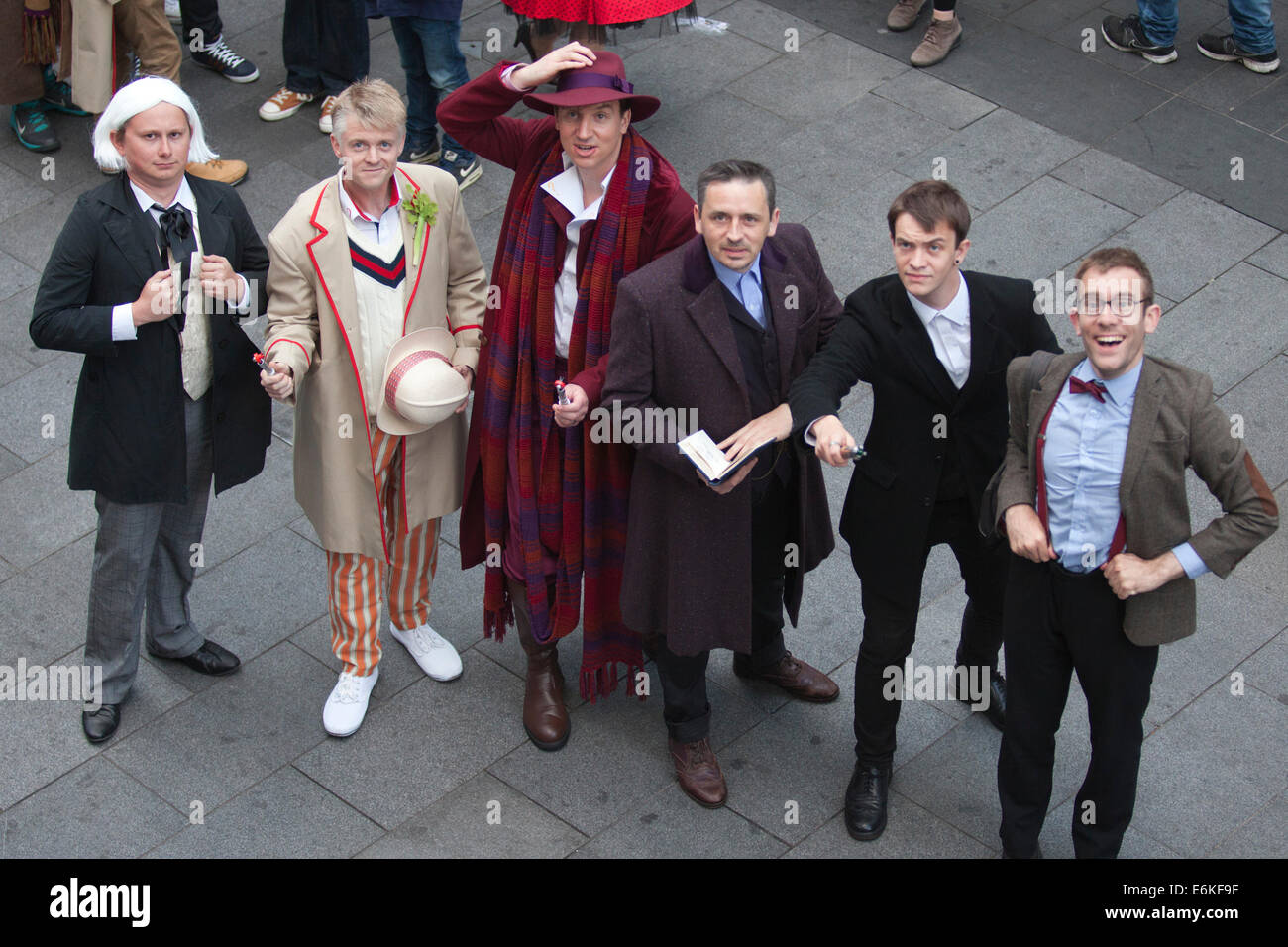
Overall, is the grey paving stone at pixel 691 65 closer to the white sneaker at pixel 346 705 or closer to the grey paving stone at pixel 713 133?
the grey paving stone at pixel 713 133

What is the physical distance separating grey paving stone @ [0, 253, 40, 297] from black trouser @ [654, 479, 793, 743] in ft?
13.2

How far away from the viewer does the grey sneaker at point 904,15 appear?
891cm

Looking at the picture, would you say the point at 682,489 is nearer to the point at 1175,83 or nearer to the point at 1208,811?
the point at 1208,811

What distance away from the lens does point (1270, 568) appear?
18.9ft

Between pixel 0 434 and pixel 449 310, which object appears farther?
pixel 0 434

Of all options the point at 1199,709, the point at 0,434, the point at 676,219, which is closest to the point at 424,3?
the point at 0,434

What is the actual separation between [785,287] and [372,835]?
2.13 metres

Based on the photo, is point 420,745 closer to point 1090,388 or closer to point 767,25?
point 1090,388

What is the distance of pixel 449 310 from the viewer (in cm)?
505

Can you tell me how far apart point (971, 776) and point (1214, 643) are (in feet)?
3.47

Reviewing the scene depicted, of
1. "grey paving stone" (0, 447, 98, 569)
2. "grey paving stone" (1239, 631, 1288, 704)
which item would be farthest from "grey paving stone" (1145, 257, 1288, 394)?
"grey paving stone" (0, 447, 98, 569)

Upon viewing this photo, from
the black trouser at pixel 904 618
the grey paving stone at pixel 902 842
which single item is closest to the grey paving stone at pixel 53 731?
the grey paving stone at pixel 902 842

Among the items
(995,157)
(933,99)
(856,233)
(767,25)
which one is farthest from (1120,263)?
(767,25)

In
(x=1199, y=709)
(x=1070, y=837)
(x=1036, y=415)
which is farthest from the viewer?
(x=1199, y=709)
